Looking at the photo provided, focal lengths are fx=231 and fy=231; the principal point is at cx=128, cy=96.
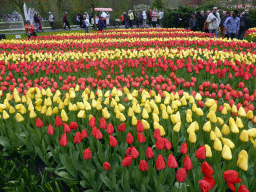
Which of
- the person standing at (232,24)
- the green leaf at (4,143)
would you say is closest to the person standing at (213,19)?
the person standing at (232,24)

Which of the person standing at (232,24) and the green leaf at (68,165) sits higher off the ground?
the person standing at (232,24)

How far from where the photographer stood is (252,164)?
6.40 feet

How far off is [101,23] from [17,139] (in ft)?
61.1

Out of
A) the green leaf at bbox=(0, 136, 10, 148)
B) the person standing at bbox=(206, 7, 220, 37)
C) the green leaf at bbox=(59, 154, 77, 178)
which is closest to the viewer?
the green leaf at bbox=(59, 154, 77, 178)

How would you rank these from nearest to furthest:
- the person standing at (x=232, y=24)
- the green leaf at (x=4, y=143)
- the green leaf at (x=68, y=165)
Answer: the green leaf at (x=68, y=165), the green leaf at (x=4, y=143), the person standing at (x=232, y=24)

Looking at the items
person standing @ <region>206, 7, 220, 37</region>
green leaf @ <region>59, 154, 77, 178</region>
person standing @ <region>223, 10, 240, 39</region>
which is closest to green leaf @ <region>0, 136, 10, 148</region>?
green leaf @ <region>59, 154, 77, 178</region>

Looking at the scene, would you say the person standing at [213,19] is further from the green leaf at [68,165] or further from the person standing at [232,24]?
the green leaf at [68,165]

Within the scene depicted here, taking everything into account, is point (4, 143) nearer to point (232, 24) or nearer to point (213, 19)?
point (232, 24)

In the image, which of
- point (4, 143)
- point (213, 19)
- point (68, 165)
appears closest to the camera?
point (68, 165)

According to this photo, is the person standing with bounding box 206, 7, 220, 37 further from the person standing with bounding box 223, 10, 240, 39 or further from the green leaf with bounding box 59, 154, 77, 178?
the green leaf with bounding box 59, 154, 77, 178

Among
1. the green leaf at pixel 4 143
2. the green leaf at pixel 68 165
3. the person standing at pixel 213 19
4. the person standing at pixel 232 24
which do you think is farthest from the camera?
the person standing at pixel 213 19

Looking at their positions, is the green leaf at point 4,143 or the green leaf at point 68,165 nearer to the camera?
the green leaf at point 68,165

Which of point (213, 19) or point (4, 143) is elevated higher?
point (213, 19)

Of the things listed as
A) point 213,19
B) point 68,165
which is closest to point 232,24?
point 213,19
